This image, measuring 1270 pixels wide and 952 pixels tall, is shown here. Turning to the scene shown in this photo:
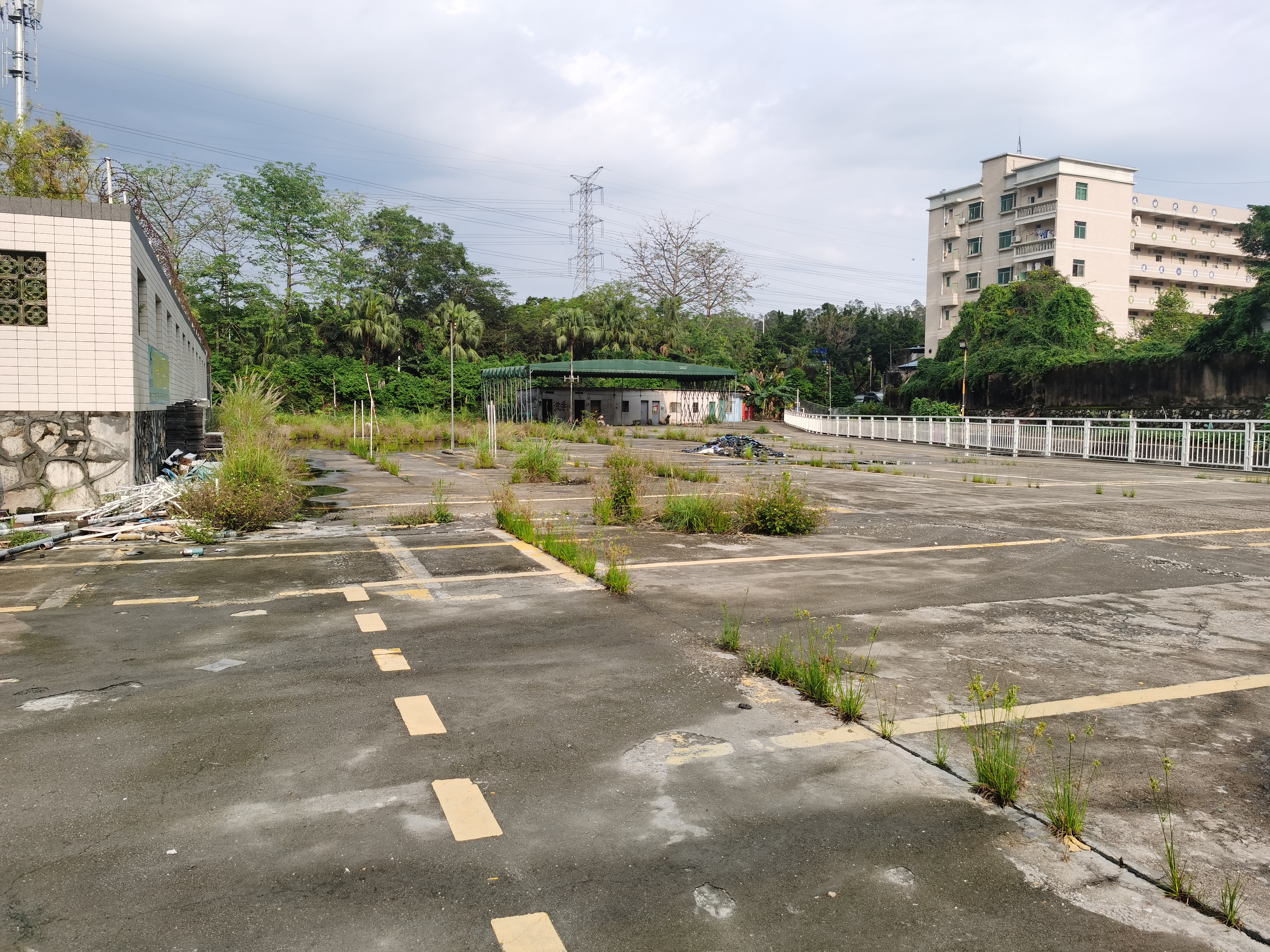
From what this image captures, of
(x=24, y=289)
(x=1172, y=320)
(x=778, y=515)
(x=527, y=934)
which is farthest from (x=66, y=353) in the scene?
(x=1172, y=320)

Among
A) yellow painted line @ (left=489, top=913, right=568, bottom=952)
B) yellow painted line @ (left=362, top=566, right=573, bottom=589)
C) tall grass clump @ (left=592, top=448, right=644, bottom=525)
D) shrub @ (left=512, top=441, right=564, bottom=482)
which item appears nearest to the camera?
yellow painted line @ (left=489, top=913, right=568, bottom=952)

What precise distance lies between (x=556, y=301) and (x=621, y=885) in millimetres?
71530

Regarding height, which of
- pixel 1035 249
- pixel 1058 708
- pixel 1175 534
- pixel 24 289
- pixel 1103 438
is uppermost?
pixel 1035 249

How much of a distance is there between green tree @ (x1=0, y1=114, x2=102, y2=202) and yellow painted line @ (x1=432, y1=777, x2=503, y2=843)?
2330 cm

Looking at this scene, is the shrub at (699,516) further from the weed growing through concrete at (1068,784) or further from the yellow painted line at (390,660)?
the weed growing through concrete at (1068,784)

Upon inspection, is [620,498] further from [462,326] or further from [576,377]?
[462,326]

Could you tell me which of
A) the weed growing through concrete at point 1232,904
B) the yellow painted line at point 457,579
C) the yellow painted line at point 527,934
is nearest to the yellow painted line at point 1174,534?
the yellow painted line at point 457,579

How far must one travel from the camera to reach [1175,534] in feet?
36.0

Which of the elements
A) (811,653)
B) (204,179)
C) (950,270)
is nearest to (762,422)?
(950,270)

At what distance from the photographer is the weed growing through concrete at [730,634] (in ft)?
18.6

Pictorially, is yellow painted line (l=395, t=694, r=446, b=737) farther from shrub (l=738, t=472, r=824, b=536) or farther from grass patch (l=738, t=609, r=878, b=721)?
shrub (l=738, t=472, r=824, b=536)

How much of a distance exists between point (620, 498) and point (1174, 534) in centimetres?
714

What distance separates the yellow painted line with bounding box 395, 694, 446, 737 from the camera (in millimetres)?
4273

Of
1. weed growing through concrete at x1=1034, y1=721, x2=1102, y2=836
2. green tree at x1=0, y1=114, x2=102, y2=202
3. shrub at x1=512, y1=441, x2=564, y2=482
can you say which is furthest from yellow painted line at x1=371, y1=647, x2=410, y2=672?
green tree at x1=0, y1=114, x2=102, y2=202
